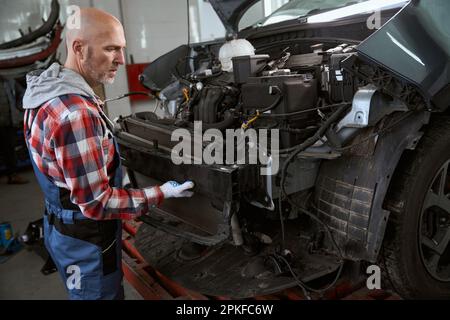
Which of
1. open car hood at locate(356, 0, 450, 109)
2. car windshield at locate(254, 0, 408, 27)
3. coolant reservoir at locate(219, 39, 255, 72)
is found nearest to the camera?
open car hood at locate(356, 0, 450, 109)

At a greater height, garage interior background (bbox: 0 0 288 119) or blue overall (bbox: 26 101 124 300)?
garage interior background (bbox: 0 0 288 119)

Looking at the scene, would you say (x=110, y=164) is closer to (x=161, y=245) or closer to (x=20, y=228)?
(x=161, y=245)

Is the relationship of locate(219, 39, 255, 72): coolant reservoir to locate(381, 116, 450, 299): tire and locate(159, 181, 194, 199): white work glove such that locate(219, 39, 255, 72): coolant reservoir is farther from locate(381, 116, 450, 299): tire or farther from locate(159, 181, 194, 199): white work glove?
locate(381, 116, 450, 299): tire

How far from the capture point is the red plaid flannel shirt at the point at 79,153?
3.98 ft

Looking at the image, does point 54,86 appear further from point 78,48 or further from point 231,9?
point 231,9

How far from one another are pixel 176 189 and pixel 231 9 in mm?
1461

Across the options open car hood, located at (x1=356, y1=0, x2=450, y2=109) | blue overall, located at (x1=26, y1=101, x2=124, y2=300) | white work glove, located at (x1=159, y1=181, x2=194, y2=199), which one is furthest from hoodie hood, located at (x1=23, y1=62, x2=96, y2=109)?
open car hood, located at (x1=356, y1=0, x2=450, y2=109)

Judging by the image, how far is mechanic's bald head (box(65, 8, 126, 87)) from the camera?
4.11ft

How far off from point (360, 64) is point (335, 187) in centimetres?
52

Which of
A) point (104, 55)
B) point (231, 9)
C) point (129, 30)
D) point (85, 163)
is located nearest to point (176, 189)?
point (85, 163)

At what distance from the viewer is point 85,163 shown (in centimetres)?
123

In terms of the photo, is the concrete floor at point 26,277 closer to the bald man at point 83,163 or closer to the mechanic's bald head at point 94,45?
the bald man at point 83,163

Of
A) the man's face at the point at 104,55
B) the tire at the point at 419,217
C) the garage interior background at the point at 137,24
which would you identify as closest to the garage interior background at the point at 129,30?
the garage interior background at the point at 137,24
